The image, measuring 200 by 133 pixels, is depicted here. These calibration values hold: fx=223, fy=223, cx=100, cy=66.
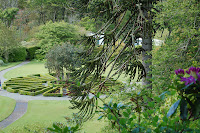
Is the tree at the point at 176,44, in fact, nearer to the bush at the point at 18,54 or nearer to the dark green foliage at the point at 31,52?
the bush at the point at 18,54

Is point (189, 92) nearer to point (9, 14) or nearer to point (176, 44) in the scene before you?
point (176, 44)

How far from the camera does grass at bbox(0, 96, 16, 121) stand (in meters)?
11.8

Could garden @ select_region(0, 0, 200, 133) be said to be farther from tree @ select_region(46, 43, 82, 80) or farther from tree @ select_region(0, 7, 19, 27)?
tree @ select_region(0, 7, 19, 27)

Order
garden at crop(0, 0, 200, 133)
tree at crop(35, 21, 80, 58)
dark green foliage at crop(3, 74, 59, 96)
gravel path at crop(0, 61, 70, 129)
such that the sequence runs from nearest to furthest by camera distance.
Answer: garden at crop(0, 0, 200, 133) < gravel path at crop(0, 61, 70, 129) < dark green foliage at crop(3, 74, 59, 96) < tree at crop(35, 21, 80, 58)

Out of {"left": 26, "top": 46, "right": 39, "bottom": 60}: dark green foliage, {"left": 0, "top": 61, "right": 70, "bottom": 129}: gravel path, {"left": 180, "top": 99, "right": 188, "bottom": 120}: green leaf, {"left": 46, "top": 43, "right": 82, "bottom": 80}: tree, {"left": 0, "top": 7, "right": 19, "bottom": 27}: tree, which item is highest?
{"left": 0, "top": 7, "right": 19, "bottom": 27}: tree

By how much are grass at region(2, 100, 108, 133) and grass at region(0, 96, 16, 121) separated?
3.17 feet

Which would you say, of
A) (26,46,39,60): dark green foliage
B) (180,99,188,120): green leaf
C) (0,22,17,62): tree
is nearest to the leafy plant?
(180,99,188,120): green leaf

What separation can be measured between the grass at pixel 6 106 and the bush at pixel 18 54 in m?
19.9

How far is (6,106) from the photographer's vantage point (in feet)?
43.0

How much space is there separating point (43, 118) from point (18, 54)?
25081 millimetres

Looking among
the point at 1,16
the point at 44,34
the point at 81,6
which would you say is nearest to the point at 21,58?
the point at 44,34

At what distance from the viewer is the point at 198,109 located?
5.58 feet

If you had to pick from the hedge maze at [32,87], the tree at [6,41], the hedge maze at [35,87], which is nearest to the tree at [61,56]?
the hedge maze at [35,87]

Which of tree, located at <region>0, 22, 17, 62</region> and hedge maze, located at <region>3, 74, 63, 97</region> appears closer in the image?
hedge maze, located at <region>3, 74, 63, 97</region>
